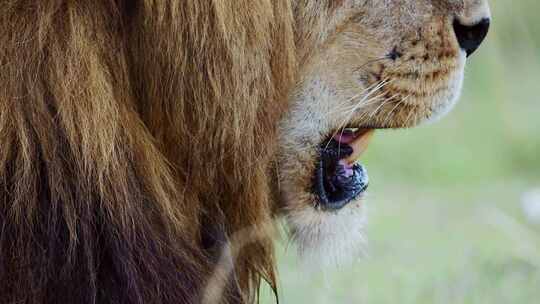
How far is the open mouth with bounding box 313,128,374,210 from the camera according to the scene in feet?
7.91

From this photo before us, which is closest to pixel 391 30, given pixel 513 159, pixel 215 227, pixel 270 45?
pixel 270 45

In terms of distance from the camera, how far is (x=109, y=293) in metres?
2.02

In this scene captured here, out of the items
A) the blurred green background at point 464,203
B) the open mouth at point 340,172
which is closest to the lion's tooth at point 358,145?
the open mouth at point 340,172

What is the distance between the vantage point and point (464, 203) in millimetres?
5203

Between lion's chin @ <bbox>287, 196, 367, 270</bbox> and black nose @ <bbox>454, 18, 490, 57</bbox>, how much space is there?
39 centimetres

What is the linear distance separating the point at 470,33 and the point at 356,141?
0.33 meters

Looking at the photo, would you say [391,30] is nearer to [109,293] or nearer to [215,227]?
[215,227]

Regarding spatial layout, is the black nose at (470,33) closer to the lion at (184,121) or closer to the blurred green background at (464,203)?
the lion at (184,121)

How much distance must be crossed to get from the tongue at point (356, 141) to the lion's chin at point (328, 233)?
91 millimetres

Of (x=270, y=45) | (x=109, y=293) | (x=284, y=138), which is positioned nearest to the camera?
(x=109, y=293)

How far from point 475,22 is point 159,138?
0.71 meters

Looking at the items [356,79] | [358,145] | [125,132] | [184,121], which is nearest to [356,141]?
[358,145]

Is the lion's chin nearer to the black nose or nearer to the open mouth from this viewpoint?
the open mouth

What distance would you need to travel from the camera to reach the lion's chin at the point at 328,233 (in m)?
2.43
